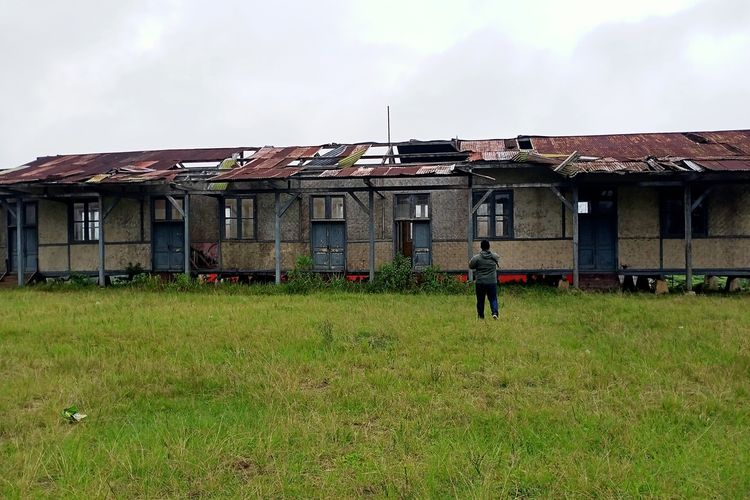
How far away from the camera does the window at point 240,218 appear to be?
1828 cm

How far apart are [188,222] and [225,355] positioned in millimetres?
10703

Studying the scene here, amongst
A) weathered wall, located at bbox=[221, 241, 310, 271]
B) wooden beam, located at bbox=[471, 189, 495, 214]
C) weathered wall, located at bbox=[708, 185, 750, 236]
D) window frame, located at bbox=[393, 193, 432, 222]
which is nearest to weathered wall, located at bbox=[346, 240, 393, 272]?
window frame, located at bbox=[393, 193, 432, 222]

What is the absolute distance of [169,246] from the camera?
61.3ft

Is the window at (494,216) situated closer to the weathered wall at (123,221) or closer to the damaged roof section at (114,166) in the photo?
the damaged roof section at (114,166)

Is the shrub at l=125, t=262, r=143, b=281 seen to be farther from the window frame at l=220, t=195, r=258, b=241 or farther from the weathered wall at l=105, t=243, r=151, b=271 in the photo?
the window frame at l=220, t=195, r=258, b=241

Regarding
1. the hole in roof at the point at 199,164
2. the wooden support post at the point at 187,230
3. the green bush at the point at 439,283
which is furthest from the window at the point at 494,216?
the hole in roof at the point at 199,164

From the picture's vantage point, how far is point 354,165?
17.3 meters

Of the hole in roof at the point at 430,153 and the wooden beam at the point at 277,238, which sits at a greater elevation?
the hole in roof at the point at 430,153

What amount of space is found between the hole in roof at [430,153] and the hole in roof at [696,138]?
7031mm

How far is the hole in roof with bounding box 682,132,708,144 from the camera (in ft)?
58.1

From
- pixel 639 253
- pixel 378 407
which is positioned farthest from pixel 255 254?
pixel 378 407

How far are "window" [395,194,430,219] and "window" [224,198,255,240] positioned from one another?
4512 millimetres

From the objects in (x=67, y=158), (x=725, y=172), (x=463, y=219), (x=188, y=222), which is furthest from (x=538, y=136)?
(x=67, y=158)

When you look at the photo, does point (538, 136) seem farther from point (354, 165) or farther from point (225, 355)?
point (225, 355)
